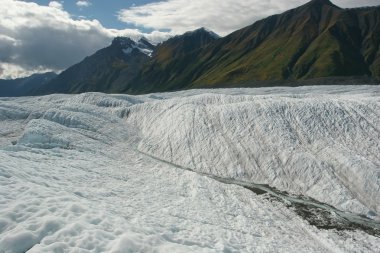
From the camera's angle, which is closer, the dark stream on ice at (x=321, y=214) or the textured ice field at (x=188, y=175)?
the textured ice field at (x=188, y=175)

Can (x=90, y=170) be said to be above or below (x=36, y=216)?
below

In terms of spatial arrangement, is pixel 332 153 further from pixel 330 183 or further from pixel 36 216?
pixel 36 216

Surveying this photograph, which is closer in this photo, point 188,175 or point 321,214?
point 321,214

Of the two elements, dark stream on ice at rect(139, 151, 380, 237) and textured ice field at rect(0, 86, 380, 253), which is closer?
textured ice field at rect(0, 86, 380, 253)

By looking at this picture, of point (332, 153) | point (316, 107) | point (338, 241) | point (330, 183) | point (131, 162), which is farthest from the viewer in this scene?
point (316, 107)

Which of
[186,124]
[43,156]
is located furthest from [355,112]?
[43,156]

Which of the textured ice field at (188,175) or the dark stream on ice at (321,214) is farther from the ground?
the textured ice field at (188,175)

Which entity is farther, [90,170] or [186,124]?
[186,124]

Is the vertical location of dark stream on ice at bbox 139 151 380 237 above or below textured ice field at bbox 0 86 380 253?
below
